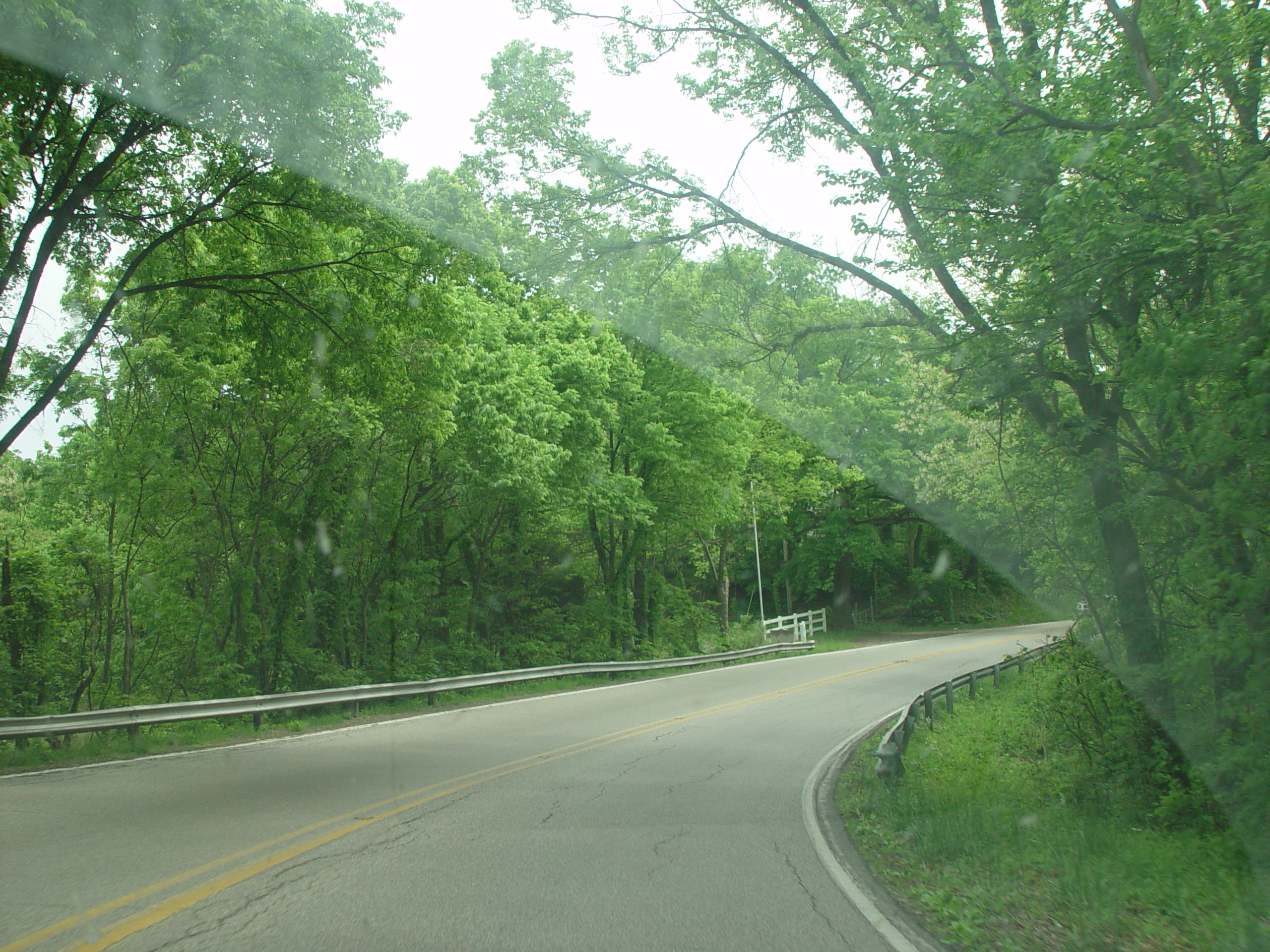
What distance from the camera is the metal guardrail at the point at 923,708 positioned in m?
9.55

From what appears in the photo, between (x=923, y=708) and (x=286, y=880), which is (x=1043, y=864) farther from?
(x=923, y=708)

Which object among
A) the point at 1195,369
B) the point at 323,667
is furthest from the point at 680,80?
the point at 323,667

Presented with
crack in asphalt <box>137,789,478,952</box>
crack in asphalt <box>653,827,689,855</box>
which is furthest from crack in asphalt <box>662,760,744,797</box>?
crack in asphalt <box>137,789,478,952</box>

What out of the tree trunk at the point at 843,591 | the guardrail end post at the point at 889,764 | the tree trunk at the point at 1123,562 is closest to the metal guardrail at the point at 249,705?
the guardrail end post at the point at 889,764

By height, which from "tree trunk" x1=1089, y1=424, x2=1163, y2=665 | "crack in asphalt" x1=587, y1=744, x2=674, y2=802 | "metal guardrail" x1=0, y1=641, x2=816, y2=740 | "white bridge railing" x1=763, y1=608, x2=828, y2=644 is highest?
"tree trunk" x1=1089, y1=424, x2=1163, y2=665

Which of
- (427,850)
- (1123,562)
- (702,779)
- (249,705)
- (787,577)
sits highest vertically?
(787,577)

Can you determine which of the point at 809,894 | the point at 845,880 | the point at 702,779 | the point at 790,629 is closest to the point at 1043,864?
the point at 845,880

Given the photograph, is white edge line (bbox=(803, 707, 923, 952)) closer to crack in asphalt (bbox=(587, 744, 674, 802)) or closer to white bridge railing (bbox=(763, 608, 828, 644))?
crack in asphalt (bbox=(587, 744, 674, 802))

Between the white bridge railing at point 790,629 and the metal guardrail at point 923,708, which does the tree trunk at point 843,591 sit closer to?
the white bridge railing at point 790,629

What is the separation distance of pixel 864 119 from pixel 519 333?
546 inches

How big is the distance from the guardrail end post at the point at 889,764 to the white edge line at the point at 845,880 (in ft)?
2.49

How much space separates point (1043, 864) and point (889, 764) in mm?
2888

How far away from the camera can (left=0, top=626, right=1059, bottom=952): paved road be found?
4.96m

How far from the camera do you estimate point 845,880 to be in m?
6.40
